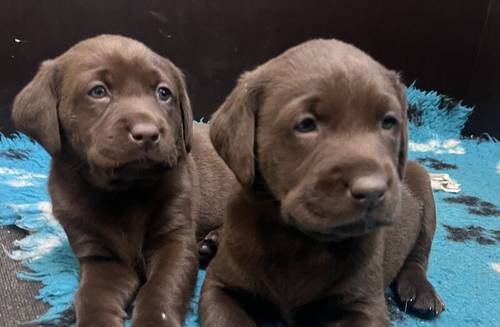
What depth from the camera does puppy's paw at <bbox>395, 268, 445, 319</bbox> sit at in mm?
2482

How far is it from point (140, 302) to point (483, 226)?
2.22 meters

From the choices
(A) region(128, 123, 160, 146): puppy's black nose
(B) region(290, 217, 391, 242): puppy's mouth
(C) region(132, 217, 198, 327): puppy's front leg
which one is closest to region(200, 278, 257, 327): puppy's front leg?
(C) region(132, 217, 198, 327): puppy's front leg

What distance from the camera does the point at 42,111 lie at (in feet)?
7.97

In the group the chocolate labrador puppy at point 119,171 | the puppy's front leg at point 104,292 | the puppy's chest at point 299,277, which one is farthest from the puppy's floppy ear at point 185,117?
the puppy's chest at point 299,277

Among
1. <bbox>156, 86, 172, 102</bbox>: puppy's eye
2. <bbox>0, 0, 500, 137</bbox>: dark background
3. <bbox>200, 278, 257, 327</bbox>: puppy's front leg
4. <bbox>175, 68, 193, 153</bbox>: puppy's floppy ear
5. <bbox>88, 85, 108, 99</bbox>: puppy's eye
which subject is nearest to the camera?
<bbox>200, 278, 257, 327</bbox>: puppy's front leg

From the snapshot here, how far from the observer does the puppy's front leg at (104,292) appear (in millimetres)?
2180

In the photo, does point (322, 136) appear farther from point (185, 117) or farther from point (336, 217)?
point (185, 117)

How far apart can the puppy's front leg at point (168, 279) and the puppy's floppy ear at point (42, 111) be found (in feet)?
1.95

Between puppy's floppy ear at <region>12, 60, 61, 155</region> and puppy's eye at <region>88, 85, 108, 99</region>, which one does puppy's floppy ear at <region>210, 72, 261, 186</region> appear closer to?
puppy's eye at <region>88, 85, 108, 99</region>

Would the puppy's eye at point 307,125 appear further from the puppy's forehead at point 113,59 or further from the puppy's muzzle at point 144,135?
the puppy's forehead at point 113,59

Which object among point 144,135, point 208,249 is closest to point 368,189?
point 144,135

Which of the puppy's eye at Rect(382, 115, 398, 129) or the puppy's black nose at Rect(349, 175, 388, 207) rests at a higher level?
the puppy's eye at Rect(382, 115, 398, 129)

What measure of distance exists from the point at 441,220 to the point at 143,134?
2.12 metres

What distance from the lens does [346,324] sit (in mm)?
2104
